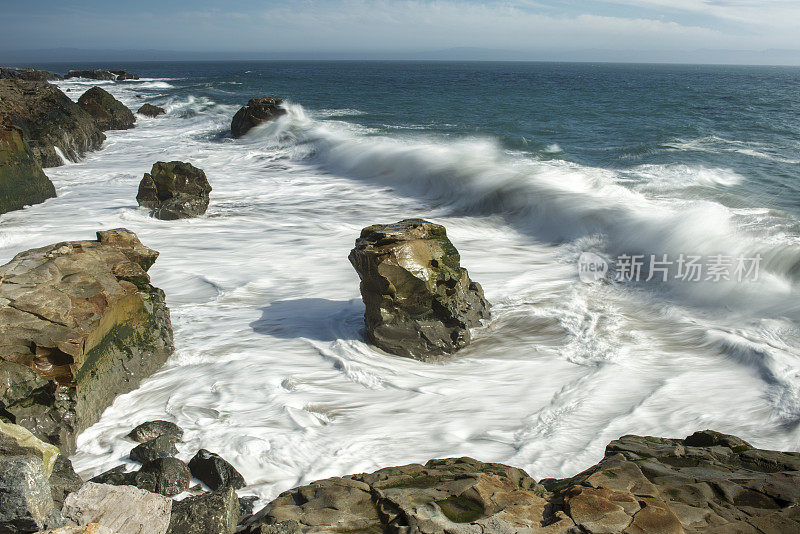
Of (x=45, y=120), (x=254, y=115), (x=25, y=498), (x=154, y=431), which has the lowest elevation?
(x=154, y=431)

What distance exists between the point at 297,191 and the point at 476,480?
968 centimetres

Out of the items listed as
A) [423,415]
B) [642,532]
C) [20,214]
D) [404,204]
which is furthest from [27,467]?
[404,204]

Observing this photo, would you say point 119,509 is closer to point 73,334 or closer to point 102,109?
point 73,334

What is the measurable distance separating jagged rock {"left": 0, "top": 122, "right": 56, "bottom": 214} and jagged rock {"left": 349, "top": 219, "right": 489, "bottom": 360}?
22.3 feet

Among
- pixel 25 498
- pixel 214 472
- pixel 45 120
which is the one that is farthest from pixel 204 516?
pixel 45 120

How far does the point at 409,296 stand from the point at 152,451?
219 centimetres

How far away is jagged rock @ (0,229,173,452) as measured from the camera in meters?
3.30

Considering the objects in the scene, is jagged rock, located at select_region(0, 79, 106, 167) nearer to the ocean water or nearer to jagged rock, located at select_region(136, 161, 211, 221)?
the ocean water

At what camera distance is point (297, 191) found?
11.6 meters

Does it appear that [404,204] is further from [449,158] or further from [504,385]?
[504,385]

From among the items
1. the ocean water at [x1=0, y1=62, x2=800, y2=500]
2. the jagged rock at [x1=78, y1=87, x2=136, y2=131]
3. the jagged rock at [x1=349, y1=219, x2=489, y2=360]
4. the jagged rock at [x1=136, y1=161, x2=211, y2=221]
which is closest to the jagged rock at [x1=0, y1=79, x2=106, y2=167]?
the ocean water at [x1=0, y1=62, x2=800, y2=500]

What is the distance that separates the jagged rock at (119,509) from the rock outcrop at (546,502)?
13.1 inches

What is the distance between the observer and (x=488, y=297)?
6066mm

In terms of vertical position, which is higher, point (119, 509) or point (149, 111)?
point (149, 111)
